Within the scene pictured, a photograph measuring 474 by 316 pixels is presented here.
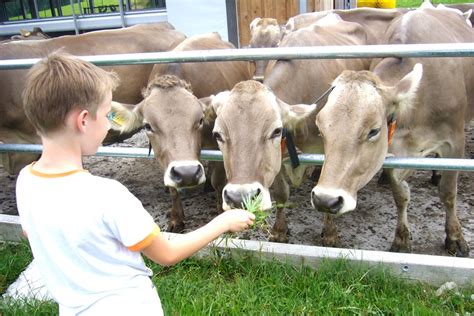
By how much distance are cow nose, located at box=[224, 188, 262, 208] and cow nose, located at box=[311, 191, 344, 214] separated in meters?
0.41

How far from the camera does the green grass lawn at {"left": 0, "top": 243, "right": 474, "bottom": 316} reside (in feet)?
8.86

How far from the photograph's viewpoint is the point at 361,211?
4406 mm

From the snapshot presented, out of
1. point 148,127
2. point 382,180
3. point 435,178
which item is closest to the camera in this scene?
point 148,127

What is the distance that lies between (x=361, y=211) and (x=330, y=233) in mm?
675

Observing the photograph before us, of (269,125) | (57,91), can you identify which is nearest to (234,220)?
(57,91)

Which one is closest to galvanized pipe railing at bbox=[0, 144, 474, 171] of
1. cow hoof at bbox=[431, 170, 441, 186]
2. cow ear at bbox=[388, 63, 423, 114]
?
cow ear at bbox=[388, 63, 423, 114]

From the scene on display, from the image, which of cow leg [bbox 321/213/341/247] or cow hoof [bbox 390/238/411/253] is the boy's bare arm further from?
cow hoof [bbox 390/238/411/253]

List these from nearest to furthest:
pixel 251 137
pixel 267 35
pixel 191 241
A: pixel 191 241
pixel 251 137
pixel 267 35

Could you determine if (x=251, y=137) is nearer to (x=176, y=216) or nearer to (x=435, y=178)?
(x=176, y=216)

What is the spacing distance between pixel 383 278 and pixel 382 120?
39.3 inches

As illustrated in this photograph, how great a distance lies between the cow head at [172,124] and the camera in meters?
3.50

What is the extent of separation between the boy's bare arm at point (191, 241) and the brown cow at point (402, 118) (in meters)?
1.08

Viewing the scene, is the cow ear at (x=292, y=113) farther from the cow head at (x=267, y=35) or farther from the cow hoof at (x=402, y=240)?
the cow head at (x=267, y=35)

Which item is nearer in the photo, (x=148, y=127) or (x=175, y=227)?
(x=148, y=127)
